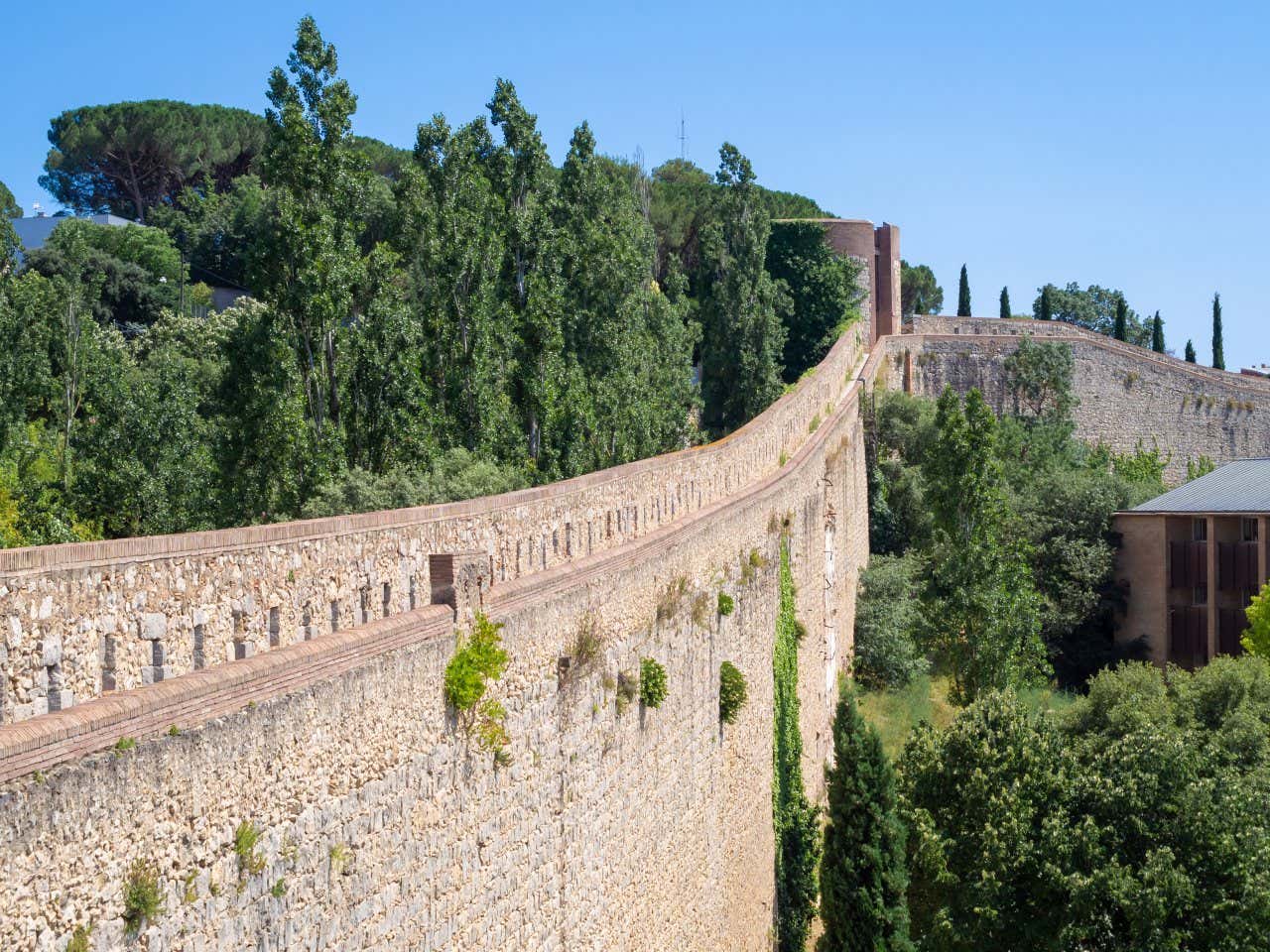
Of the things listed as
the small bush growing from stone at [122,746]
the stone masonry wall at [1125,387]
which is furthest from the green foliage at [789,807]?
the stone masonry wall at [1125,387]

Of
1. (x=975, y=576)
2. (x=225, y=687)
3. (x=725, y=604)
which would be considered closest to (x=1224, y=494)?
(x=975, y=576)

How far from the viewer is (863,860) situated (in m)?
20.2

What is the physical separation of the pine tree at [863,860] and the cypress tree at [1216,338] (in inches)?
1888

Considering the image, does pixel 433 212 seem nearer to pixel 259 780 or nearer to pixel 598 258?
pixel 598 258

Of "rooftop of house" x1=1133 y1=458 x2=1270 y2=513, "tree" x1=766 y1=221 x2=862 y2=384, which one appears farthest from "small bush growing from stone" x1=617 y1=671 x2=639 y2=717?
"tree" x1=766 y1=221 x2=862 y2=384

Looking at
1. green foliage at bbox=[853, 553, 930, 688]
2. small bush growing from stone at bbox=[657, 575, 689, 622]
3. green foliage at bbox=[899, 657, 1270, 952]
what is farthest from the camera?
green foliage at bbox=[853, 553, 930, 688]

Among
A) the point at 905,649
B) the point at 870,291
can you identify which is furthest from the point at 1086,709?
the point at 870,291

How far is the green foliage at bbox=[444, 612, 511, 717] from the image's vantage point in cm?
983

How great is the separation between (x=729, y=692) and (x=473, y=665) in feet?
27.2

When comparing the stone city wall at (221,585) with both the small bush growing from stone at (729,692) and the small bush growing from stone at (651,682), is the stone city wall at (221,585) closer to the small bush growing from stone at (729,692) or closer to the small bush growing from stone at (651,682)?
the small bush growing from stone at (651,682)


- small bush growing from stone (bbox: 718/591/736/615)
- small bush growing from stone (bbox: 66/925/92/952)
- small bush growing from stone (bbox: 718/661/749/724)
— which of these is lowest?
small bush growing from stone (bbox: 718/661/749/724)

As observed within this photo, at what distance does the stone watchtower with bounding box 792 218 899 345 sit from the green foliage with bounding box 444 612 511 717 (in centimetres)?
4278

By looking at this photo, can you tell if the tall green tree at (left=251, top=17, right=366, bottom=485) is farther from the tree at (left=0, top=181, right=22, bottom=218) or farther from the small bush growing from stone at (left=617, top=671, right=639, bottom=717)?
the tree at (left=0, top=181, right=22, bottom=218)

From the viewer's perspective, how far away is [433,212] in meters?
23.0
